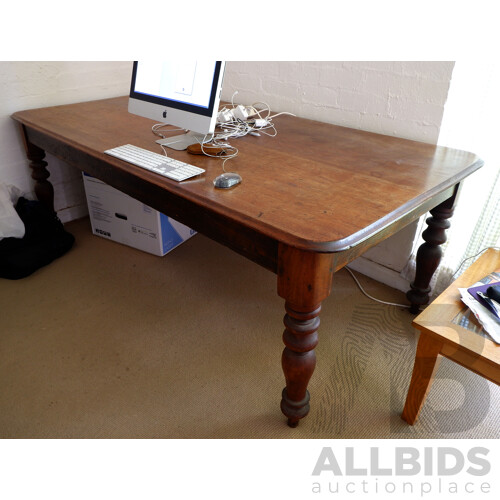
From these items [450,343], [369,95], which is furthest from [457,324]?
[369,95]

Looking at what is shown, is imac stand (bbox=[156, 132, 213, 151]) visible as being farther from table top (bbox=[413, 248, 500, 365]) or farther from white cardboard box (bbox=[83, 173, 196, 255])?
table top (bbox=[413, 248, 500, 365])

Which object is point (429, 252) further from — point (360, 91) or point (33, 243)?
point (33, 243)

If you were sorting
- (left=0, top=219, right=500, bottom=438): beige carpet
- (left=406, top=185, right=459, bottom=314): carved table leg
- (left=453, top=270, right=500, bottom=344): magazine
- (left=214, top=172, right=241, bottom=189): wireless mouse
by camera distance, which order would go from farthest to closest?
(left=406, top=185, right=459, bottom=314): carved table leg, (left=0, top=219, right=500, bottom=438): beige carpet, (left=214, top=172, right=241, bottom=189): wireless mouse, (left=453, top=270, right=500, bottom=344): magazine

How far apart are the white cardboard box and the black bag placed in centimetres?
20

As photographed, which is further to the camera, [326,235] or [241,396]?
[241,396]

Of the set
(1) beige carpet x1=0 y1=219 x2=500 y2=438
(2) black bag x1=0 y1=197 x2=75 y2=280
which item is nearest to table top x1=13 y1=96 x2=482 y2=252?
(2) black bag x1=0 y1=197 x2=75 y2=280

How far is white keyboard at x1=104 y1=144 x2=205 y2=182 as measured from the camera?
4.35 ft

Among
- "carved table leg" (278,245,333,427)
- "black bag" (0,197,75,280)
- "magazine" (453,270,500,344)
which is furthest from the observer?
"black bag" (0,197,75,280)

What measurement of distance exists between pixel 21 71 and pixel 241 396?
6.00ft
